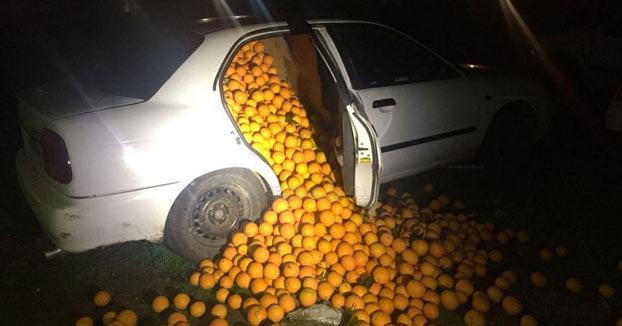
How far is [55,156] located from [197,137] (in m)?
0.94

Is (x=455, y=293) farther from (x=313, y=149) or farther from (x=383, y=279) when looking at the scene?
(x=313, y=149)

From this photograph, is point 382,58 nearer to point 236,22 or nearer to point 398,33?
point 398,33

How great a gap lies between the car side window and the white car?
Result: 12mm

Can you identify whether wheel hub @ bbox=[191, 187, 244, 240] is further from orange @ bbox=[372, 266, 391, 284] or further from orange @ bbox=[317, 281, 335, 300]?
orange @ bbox=[372, 266, 391, 284]

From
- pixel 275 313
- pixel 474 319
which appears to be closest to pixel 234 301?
pixel 275 313

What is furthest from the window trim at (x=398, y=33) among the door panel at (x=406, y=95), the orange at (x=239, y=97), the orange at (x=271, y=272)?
the orange at (x=271, y=272)

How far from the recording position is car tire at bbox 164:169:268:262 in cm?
306

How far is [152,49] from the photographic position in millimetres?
3082

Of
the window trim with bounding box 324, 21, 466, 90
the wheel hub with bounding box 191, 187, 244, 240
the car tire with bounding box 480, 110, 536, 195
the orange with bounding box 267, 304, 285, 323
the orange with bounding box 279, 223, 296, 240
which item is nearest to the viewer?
the orange with bounding box 267, 304, 285, 323

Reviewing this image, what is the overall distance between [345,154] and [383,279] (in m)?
1.05

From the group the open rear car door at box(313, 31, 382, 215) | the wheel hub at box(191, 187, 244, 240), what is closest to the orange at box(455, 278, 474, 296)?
the open rear car door at box(313, 31, 382, 215)

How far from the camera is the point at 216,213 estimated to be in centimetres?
327

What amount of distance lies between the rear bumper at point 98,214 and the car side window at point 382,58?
191 cm

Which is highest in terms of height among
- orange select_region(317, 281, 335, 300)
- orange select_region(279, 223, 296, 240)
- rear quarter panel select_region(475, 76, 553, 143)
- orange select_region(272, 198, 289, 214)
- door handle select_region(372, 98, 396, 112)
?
door handle select_region(372, 98, 396, 112)
